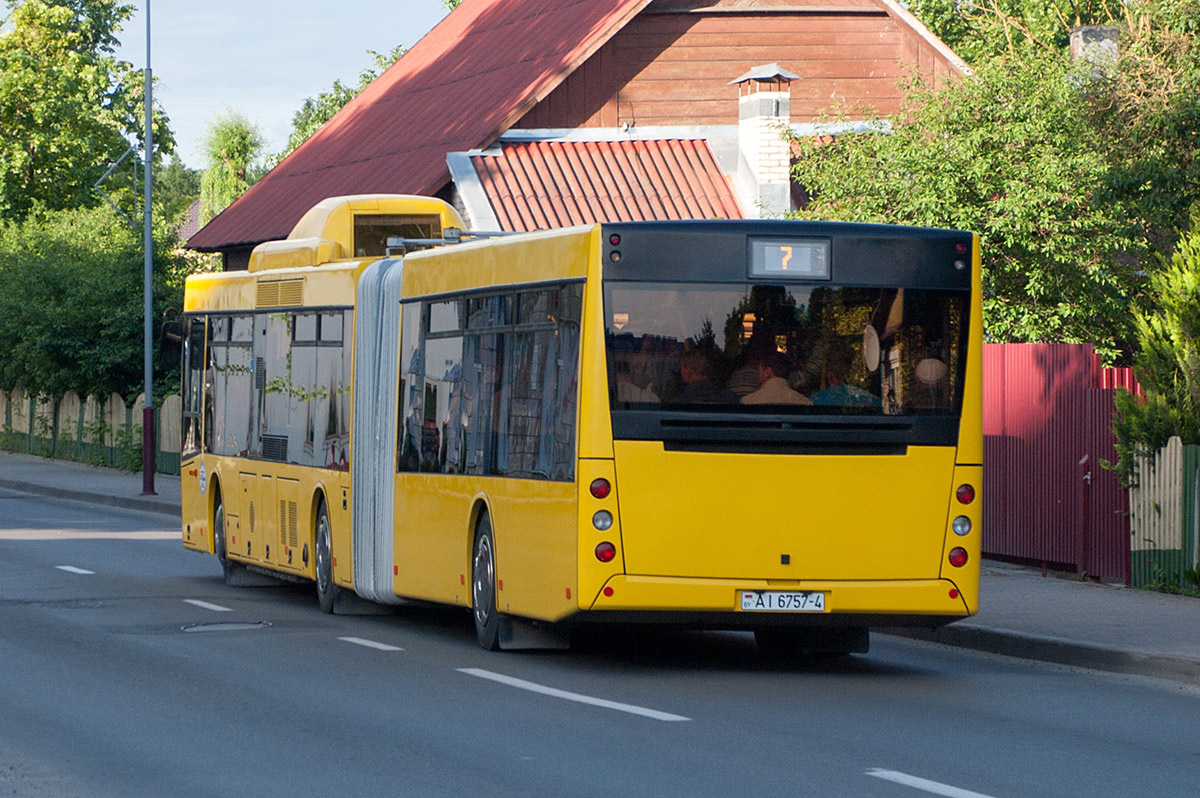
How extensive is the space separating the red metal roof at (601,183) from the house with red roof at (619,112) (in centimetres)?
4

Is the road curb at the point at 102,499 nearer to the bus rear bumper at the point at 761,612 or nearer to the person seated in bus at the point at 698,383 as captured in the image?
the bus rear bumper at the point at 761,612

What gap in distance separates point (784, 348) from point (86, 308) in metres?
33.0

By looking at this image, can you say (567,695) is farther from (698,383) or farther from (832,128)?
(832,128)

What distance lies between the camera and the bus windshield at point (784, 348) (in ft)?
39.0

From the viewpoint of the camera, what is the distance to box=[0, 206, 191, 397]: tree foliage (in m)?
42.1

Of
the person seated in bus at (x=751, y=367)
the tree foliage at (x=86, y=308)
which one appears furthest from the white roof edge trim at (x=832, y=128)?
the person seated in bus at (x=751, y=367)

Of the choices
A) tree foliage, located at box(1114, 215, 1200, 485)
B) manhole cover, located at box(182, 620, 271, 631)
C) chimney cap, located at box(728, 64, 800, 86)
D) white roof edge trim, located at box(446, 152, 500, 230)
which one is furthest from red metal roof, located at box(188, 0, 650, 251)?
manhole cover, located at box(182, 620, 271, 631)

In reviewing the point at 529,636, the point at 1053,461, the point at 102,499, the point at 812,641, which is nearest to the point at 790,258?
the point at 812,641

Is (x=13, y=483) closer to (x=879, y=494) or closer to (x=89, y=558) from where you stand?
(x=89, y=558)

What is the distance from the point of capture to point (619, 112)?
36.4 m

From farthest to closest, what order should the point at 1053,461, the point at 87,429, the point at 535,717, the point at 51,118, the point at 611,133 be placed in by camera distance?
the point at 51,118
the point at 87,429
the point at 611,133
the point at 1053,461
the point at 535,717

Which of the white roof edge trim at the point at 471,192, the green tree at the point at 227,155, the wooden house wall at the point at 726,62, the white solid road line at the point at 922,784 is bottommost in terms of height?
the white solid road line at the point at 922,784

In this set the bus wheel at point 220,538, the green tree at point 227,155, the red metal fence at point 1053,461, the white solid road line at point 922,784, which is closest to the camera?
the white solid road line at point 922,784

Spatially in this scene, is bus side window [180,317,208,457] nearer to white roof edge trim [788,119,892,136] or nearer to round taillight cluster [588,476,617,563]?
white roof edge trim [788,119,892,136]
